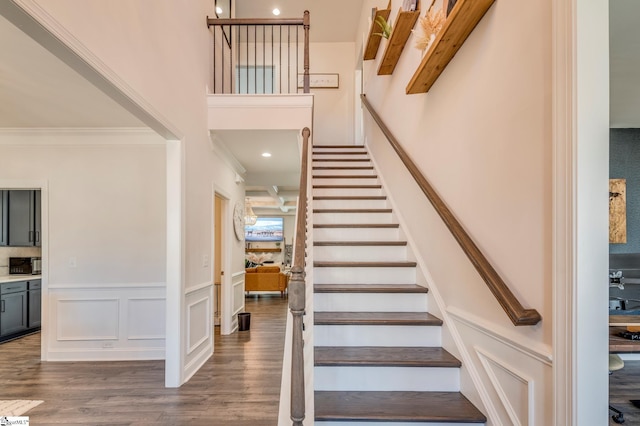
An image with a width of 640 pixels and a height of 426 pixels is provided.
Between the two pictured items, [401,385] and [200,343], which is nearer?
[401,385]

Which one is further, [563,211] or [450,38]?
[450,38]

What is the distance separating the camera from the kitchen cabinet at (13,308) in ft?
15.7

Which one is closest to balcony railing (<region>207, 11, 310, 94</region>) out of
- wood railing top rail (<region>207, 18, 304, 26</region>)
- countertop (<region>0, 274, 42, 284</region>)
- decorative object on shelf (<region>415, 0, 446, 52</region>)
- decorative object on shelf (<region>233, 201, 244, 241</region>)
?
wood railing top rail (<region>207, 18, 304, 26</region>)

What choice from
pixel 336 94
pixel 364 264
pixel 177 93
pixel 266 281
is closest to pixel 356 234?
pixel 364 264

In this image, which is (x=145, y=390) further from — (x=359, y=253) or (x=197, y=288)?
(x=359, y=253)

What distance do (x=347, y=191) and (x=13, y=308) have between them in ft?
16.2

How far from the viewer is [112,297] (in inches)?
161

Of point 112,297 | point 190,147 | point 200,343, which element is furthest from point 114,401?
point 190,147

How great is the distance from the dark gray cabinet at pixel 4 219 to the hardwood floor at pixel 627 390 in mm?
7442

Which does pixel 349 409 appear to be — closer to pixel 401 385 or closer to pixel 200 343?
pixel 401 385

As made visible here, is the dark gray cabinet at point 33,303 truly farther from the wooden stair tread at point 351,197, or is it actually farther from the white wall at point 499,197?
the white wall at point 499,197

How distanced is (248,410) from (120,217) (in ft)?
8.81

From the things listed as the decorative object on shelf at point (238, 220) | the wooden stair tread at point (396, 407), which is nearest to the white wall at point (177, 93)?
the decorative object on shelf at point (238, 220)

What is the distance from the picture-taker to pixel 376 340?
231 centimetres
